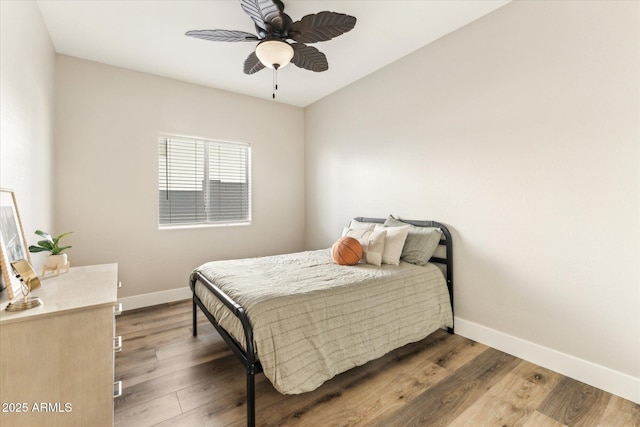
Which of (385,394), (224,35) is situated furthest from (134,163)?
(385,394)

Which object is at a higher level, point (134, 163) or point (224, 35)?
point (224, 35)

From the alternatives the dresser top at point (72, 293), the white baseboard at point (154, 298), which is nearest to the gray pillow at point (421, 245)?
the dresser top at point (72, 293)

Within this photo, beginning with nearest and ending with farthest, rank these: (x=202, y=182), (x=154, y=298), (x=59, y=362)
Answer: (x=59, y=362) < (x=154, y=298) < (x=202, y=182)

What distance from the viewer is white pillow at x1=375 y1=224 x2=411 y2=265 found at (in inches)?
104

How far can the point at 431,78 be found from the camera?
2840 millimetres

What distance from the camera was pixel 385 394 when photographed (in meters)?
1.84

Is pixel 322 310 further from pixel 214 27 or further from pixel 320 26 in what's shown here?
pixel 214 27

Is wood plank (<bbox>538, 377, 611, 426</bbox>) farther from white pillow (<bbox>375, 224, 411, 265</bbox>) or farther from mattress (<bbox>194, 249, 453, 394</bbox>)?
white pillow (<bbox>375, 224, 411, 265</bbox>)

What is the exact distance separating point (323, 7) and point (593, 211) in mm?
2458

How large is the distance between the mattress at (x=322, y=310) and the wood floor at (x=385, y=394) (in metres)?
0.19

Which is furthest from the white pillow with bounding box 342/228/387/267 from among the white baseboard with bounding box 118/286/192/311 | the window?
the white baseboard with bounding box 118/286/192/311

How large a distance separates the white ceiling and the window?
2.83ft

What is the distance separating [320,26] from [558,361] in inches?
116

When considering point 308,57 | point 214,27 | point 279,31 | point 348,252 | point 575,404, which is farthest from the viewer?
point 348,252
